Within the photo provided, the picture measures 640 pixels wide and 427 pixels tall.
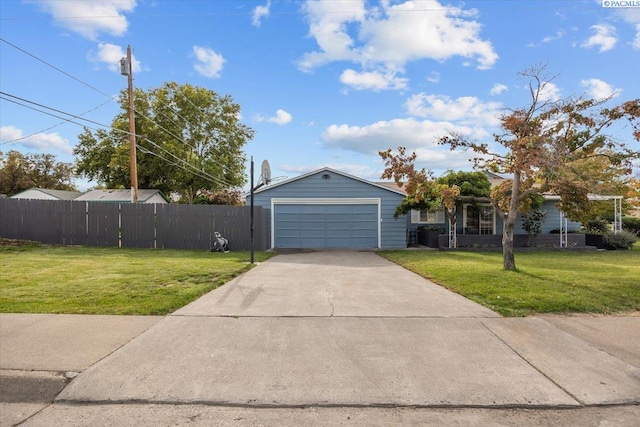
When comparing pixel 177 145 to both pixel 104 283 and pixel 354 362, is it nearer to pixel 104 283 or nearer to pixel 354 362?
pixel 104 283

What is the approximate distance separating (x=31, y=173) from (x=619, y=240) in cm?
5187

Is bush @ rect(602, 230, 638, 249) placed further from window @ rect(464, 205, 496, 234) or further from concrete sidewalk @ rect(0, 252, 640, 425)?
concrete sidewalk @ rect(0, 252, 640, 425)

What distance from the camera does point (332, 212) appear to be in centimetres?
2005

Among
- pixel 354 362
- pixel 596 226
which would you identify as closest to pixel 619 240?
pixel 596 226

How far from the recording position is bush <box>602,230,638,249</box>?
1909 centimetres

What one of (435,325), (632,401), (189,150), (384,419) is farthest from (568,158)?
(189,150)

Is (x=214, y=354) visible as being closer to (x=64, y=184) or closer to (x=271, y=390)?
(x=271, y=390)

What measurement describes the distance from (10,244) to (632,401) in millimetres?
18537

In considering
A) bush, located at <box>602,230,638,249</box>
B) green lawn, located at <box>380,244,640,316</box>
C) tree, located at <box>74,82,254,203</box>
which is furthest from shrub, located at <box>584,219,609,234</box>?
tree, located at <box>74,82,254,203</box>

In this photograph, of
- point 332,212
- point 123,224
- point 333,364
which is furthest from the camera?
point 332,212

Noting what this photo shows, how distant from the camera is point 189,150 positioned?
3419 cm

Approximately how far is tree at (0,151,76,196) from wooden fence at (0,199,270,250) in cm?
2810

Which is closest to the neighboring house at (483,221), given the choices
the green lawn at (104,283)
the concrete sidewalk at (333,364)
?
the green lawn at (104,283)

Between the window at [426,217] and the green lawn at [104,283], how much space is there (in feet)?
40.0
